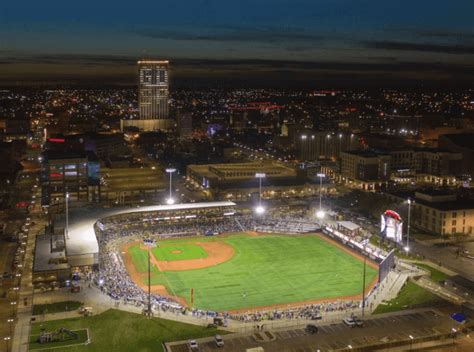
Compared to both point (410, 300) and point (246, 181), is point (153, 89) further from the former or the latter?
point (410, 300)

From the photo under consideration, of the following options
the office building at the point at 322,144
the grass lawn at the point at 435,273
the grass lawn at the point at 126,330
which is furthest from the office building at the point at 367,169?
the grass lawn at the point at 126,330

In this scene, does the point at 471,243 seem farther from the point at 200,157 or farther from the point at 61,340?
the point at 200,157

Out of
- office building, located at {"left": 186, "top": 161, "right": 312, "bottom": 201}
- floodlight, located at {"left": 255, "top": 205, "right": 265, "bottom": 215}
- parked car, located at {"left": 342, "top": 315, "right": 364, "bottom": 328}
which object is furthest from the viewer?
office building, located at {"left": 186, "top": 161, "right": 312, "bottom": 201}

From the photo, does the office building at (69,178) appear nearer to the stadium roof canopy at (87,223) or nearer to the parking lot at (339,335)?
the stadium roof canopy at (87,223)

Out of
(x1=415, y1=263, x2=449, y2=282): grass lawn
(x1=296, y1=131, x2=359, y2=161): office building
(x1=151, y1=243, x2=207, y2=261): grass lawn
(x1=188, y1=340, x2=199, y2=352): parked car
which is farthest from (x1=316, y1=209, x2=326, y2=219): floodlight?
(x1=296, y1=131, x2=359, y2=161): office building

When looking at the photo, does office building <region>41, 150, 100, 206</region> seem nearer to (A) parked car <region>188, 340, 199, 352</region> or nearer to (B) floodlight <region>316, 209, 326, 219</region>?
(B) floodlight <region>316, 209, 326, 219</region>

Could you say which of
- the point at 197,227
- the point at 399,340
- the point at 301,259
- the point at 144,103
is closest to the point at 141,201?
the point at 197,227
